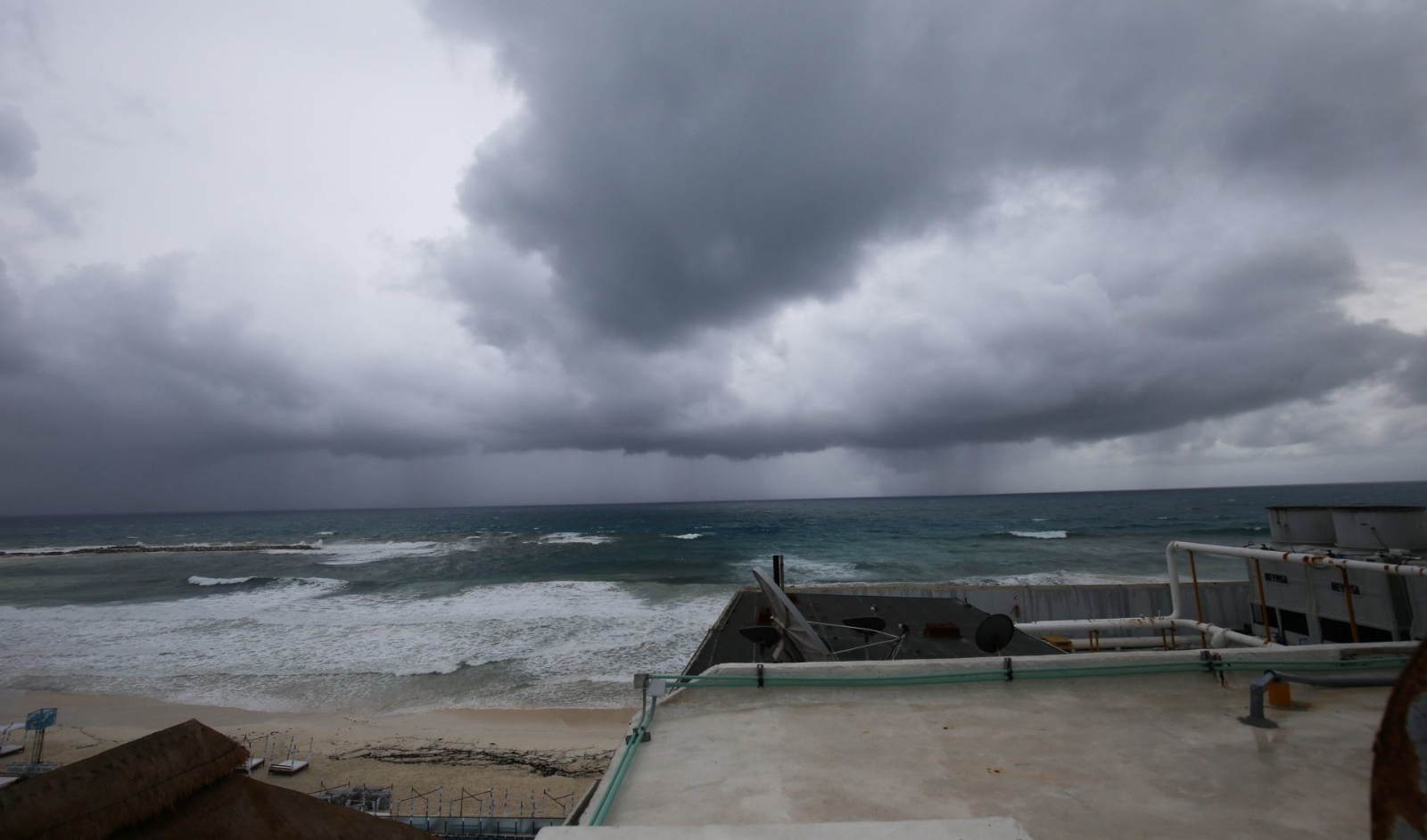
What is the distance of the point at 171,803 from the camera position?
235 cm

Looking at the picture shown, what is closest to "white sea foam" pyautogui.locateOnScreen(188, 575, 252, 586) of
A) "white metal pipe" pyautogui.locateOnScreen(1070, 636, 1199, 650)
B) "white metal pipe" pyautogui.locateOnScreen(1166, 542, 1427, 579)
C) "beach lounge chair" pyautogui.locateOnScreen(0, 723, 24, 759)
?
"beach lounge chair" pyautogui.locateOnScreen(0, 723, 24, 759)

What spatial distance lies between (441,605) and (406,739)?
2400 centimetres

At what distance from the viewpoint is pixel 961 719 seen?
5.90m

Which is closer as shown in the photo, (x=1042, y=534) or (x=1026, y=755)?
(x=1026, y=755)

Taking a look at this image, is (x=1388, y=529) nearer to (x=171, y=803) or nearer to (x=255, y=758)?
(x=171, y=803)

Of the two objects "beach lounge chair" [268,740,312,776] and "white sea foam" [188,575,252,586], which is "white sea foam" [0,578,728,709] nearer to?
"beach lounge chair" [268,740,312,776]

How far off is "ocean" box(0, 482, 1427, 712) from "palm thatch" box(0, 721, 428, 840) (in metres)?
20.6

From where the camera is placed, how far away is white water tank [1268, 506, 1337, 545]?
1488cm

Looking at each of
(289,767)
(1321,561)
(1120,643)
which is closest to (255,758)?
(289,767)

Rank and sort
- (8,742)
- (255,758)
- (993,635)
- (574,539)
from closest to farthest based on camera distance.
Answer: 1. (993,635)
2. (255,758)
3. (8,742)
4. (574,539)

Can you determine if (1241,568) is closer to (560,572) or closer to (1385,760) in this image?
(560,572)

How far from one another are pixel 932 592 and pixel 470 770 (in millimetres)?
15406

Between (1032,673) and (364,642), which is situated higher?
(1032,673)

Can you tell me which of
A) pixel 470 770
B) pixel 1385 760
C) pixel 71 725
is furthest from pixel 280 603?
pixel 1385 760
